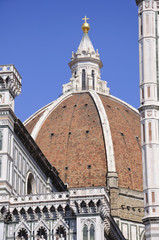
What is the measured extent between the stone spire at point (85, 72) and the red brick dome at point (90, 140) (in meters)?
2.71

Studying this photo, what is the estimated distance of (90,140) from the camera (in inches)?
2702

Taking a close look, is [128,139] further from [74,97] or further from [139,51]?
[139,51]

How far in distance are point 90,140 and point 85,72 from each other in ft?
36.6

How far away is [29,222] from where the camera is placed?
1336 inches

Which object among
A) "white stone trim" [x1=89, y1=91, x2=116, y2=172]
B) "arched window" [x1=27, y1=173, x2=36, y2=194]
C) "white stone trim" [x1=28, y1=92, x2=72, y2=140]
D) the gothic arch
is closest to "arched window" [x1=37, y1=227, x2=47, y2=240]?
the gothic arch

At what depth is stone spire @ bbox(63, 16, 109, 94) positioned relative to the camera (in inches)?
3014

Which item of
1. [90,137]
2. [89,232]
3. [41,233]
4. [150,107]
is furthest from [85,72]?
[150,107]

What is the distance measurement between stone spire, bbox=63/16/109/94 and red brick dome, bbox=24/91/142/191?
271cm

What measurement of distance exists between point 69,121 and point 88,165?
5766 millimetres

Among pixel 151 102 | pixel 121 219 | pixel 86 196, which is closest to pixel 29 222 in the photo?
pixel 86 196

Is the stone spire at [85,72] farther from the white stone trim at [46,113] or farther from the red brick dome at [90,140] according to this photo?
the red brick dome at [90,140]

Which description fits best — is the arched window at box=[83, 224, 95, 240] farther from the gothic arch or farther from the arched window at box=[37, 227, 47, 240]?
the gothic arch

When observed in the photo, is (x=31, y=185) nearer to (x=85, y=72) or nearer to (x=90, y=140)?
(x=90, y=140)

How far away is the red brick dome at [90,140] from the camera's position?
220ft
